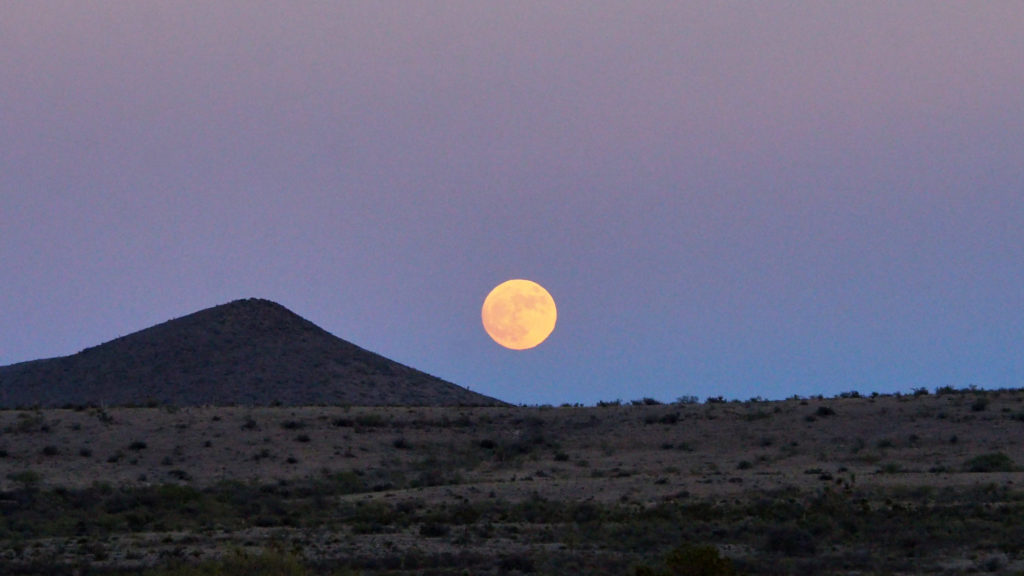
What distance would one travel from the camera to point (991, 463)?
45750 millimetres

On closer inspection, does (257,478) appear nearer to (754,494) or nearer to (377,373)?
(754,494)

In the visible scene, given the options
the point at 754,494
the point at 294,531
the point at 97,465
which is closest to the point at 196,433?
the point at 97,465

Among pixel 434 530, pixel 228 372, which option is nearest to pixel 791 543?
pixel 434 530

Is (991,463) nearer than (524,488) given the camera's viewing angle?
No

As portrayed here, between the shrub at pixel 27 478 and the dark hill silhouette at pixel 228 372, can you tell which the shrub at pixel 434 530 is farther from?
the dark hill silhouette at pixel 228 372

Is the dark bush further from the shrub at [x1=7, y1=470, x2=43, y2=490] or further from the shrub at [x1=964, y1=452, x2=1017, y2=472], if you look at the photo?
the shrub at [x1=7, y1=470, x2=43, y2=490]

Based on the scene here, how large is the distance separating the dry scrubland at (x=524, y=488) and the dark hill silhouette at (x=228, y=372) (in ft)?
79.7

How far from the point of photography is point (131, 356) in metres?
93.6

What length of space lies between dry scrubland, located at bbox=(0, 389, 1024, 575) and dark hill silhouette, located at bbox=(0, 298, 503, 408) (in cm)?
2430

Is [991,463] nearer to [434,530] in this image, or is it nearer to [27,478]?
[434,530]

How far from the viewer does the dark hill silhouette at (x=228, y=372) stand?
85.8 metres

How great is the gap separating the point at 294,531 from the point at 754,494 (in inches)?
539

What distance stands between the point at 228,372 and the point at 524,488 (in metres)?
51.0

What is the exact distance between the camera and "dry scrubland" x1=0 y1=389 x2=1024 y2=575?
30422 mm
